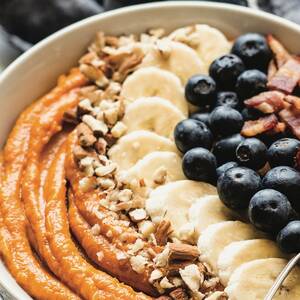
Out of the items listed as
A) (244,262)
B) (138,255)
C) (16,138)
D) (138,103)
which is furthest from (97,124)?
(244,262)

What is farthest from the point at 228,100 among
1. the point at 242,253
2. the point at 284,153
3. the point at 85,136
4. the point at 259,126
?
the point at 242,253

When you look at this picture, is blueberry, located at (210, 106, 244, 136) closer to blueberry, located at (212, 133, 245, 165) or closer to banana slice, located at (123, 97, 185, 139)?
blueberry, located at (212, 133, 245, 165)

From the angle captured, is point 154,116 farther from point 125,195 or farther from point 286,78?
point 286,78

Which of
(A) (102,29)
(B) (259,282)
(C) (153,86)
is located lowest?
(B) (259,282)

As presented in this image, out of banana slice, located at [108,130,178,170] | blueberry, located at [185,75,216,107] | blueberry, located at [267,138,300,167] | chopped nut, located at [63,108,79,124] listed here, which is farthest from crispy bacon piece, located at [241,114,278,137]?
chopped nut, located at [63,108,79,124]

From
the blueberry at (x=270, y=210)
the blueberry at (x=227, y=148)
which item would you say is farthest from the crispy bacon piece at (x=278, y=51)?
the blueberry at (x=270, y=210)

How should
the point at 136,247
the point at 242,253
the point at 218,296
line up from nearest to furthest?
1. the point at 218,296
2. the point at 242,253
3. the point at 136,247

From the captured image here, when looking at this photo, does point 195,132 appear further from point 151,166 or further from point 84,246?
point 84,246
